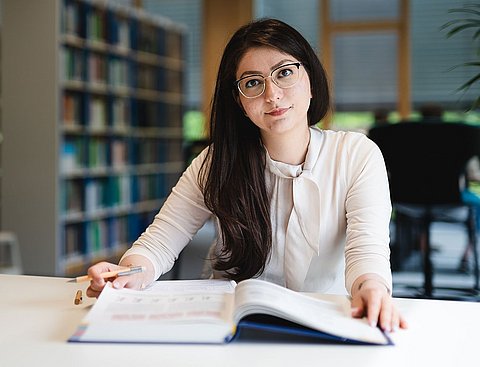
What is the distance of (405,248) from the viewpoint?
5.29 meters

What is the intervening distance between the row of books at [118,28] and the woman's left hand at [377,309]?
410cm

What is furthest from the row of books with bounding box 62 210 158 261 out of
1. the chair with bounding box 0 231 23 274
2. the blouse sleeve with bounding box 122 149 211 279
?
the blouse sleeve with bounding box 122 149 211 279

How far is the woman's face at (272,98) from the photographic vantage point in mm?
1575

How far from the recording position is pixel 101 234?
17.7ft

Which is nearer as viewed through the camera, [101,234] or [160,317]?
[160,317]

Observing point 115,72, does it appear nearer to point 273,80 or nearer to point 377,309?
point 273,80

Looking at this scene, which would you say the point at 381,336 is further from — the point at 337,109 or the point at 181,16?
the point at 181,16

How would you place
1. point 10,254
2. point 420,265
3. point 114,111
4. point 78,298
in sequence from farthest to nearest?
point 114,111 < point 420,265 < point 10,254 < point 78,298

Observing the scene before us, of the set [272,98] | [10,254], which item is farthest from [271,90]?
[10,254]

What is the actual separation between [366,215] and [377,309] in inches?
16.5

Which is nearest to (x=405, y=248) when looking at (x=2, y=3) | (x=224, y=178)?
(x=2, y=3)

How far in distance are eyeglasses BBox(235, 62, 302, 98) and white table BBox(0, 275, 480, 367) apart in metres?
0.64

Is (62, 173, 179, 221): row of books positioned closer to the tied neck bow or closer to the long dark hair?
the long dark hair

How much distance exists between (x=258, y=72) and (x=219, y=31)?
632cm
